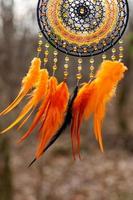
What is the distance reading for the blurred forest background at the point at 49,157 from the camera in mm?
4398

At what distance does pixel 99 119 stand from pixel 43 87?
0.26 metres

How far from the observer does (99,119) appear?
6.85 ft

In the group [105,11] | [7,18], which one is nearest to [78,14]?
[105,11]

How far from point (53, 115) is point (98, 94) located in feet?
0.65

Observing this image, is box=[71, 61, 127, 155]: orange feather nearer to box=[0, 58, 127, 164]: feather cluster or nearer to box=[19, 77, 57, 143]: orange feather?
box=[0, 58, 127, 164]: feather cluster

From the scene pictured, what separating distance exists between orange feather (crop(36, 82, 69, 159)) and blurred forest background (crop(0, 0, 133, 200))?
5.52 feet

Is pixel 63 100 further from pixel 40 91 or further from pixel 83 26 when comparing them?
pixel 83 26

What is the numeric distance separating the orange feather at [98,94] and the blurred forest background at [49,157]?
5.56ft

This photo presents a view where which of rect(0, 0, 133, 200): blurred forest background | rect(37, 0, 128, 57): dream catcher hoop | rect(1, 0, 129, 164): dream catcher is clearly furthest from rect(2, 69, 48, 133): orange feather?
rect(0, 0, 133, 200): blurred forest background

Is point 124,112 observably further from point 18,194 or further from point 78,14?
point 78,14

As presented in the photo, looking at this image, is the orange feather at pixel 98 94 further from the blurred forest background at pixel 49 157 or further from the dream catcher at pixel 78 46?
the blurred forest background at pixel 49 157

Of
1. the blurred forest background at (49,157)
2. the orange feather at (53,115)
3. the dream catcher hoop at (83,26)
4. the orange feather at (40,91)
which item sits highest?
the dream catcher hoop at (83,26)

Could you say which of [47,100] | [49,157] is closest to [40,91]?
[47,100]

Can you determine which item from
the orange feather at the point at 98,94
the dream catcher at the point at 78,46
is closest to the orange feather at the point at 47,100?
the dream catcher at the point at 78,46
